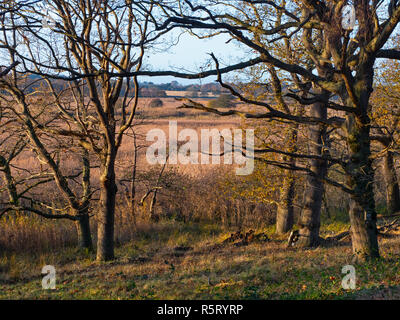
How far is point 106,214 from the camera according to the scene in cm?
1027

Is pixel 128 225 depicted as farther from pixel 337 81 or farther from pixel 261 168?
pixel 337 81

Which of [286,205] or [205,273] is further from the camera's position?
[286,205]

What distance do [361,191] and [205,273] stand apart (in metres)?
3.40

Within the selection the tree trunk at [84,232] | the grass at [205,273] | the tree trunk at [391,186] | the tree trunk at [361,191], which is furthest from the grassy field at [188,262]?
the tree trunk at [391,186]

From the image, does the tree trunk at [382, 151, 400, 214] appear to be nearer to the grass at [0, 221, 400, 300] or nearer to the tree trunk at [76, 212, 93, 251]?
the grass at [0, 221, 400, 300]

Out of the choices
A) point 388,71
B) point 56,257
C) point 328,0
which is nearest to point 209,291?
point 328,0

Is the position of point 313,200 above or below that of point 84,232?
above

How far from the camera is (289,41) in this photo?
12.4m

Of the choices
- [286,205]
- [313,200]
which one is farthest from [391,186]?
[313,200]

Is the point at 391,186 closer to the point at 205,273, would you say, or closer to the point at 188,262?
the point at 188,262

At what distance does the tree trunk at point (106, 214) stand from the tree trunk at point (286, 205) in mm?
5201

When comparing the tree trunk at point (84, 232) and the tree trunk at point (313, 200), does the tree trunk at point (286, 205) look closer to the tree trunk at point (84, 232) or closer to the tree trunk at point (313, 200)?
the tree trunk at point (313, 200)

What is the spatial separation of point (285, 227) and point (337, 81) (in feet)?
22.5

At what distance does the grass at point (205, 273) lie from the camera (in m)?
6.38
